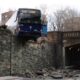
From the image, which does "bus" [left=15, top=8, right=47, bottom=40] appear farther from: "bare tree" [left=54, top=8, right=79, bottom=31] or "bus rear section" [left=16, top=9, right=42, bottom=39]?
"bare tree" [left=54, top=8, right=79, bottom=31]

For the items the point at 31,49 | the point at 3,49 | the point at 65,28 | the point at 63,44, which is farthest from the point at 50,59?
the point at 65,28

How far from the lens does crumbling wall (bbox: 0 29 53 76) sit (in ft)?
79.6

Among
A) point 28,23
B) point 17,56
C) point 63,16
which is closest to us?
point 28,23

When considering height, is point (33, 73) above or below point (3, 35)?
below

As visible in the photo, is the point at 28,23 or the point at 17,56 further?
the point at 17,56

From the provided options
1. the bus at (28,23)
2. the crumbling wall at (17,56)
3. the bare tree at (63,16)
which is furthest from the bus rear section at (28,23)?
the bare tree at (63,16)

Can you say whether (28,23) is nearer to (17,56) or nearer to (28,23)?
(28,23)

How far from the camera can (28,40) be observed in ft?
90.7

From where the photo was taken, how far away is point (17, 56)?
84.6 feet

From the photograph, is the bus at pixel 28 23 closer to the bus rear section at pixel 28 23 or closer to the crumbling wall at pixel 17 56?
the bus rear section at pixel 28 23

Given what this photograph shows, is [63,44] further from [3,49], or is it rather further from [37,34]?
[3,49]

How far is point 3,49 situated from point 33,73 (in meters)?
3.87

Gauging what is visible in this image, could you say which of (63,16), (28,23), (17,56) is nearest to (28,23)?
(28,23)

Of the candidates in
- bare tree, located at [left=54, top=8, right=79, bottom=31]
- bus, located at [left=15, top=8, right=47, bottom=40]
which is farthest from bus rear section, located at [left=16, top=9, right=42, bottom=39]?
bare tree, located at [left=54, top=8, right=79, bottom=31]
